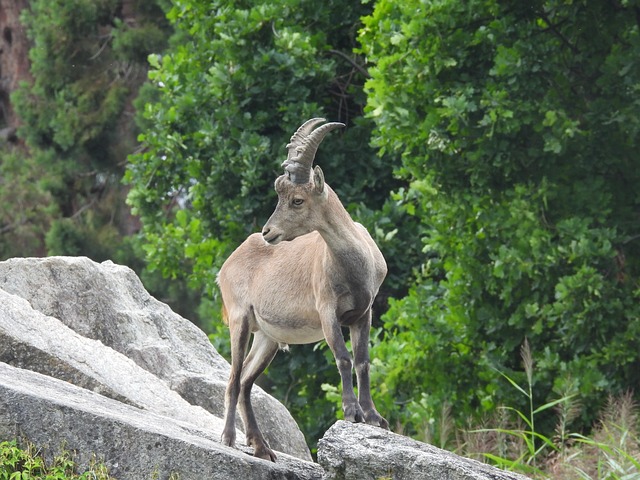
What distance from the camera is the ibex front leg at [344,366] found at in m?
7.72

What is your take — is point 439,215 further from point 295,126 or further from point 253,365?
point 253,365

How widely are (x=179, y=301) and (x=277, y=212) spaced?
658 inches

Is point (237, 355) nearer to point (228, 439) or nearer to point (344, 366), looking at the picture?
point (228, 439)

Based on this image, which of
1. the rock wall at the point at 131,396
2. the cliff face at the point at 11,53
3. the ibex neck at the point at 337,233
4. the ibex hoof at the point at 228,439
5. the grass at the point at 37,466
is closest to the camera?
the grass at the point at 37,466

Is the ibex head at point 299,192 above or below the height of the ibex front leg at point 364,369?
above

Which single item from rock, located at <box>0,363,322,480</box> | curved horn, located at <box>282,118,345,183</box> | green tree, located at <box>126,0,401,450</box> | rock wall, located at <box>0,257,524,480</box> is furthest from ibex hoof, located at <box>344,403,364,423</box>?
green tree, located at <box>126,0,401,450</box>

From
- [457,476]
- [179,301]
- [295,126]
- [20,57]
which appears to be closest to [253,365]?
[457,476]

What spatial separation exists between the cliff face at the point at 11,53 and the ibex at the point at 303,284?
1924cm

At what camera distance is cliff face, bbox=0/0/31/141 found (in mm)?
27125

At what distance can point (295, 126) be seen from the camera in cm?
1445

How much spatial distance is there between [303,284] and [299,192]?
0.84 m

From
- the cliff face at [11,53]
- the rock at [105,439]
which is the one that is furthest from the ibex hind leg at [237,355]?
the cliff face at [11,53]

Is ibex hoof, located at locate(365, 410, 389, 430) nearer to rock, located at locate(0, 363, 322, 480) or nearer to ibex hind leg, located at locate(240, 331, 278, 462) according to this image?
rock, located at locate(0, 363, 322, 480)

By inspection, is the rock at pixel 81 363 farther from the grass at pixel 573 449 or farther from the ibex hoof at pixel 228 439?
the grass at pixel 573 449
